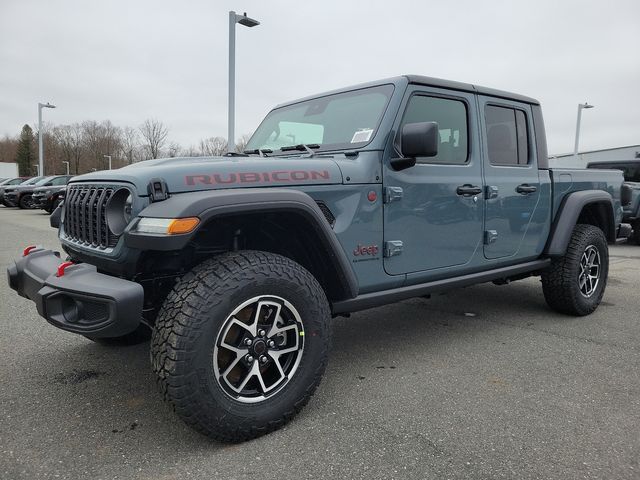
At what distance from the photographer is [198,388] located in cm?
216

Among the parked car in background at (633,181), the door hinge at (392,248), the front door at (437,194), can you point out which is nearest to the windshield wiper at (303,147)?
the front door at (437,194)

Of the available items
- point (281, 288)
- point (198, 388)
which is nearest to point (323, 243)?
point (281, 288)

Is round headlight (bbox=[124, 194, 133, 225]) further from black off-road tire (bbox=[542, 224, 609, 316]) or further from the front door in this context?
black off-road tire (bbox=[542, 224, 609, 316])

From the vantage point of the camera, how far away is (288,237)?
280cm

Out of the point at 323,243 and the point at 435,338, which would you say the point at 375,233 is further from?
the point at 435,338

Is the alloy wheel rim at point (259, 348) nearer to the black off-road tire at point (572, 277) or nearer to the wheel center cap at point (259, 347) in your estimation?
the wheel center cap at point (259, 347)

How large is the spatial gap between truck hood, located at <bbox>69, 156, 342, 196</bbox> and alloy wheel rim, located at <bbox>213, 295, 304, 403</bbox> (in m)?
0.61

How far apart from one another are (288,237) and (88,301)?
43.1 inches

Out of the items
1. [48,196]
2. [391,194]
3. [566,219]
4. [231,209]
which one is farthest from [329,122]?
[48,196]

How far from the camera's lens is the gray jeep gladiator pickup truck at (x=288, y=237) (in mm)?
2199

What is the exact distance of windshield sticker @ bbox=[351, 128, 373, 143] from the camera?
3.06 meters

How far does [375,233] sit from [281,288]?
796 millimetres

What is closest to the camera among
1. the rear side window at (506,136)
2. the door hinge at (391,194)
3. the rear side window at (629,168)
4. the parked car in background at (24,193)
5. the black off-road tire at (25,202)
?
the door hinge at (391,194)

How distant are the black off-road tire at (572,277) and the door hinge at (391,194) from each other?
217 centimetres
